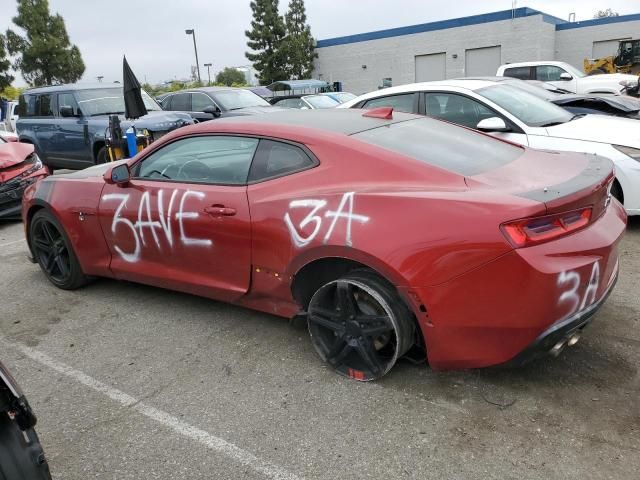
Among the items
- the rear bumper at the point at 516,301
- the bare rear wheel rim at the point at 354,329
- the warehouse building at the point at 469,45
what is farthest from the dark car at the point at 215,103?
the warehouse building at the point at 469,45

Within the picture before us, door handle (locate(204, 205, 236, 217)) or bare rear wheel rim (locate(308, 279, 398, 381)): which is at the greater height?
door handle (locate(204, 205, 236, 217))

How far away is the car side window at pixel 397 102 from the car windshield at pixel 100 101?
18.9 feet

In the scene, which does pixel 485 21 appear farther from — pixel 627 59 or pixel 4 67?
pixel 4 67

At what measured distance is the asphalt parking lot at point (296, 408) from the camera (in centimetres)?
242

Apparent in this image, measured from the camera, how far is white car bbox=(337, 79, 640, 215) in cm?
500

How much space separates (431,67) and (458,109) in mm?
33111

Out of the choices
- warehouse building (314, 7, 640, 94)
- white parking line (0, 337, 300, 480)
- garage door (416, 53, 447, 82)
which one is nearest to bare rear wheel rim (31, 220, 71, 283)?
white parking line (0, 337, 300, 480)

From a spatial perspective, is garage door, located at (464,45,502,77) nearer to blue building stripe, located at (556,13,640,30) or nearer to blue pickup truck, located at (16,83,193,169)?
blue building stripe, located at (556,13,640,30)

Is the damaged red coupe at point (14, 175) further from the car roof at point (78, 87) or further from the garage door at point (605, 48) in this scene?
the garage door at point (605, 48)

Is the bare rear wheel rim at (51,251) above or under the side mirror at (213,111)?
under

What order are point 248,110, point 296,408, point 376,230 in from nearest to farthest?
point 376,230, point 296,408, point 248,110

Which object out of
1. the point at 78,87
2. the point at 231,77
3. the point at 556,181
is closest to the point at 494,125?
the point at 556,181

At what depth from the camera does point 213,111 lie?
1109 cm

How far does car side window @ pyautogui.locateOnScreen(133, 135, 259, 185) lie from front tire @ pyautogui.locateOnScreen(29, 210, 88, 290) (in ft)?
3.55
